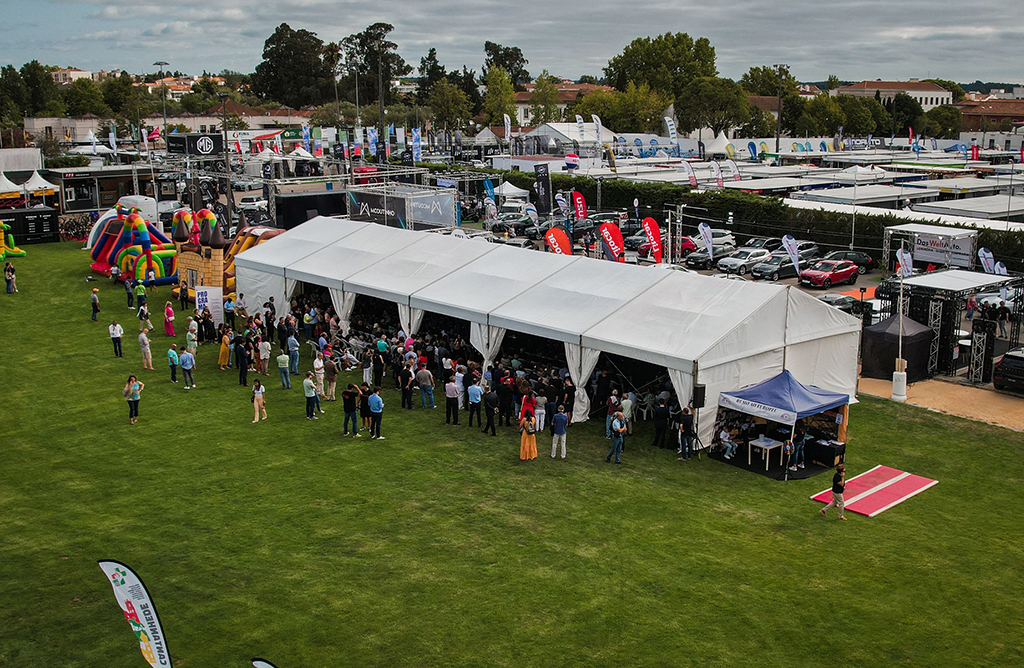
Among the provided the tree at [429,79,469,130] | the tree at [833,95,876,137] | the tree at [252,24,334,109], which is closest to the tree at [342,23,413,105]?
the tree at [252,24,334,109]

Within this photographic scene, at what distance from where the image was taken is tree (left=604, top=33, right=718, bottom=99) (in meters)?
121

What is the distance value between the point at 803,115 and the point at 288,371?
103 metres

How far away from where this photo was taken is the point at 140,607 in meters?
7.73

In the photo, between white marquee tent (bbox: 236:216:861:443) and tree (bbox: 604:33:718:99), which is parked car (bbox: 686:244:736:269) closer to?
white marquee tent (bbox: 236:216:861:443)

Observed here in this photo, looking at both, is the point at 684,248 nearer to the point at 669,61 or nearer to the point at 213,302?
the point at 213,302

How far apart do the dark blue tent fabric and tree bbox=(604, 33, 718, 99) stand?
109142 millimetres

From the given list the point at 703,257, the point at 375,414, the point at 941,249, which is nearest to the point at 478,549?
the point at 375,414

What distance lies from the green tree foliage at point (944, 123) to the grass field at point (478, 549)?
11581 centimetres

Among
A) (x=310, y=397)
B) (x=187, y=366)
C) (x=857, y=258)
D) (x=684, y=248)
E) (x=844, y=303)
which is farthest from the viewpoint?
(x=684, y=248)

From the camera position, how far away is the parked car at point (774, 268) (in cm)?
3488

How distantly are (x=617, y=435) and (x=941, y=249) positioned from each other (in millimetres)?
19376

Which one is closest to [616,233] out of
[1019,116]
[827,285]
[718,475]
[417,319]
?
[417,319]

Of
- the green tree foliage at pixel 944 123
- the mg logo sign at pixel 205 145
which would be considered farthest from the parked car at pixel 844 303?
the green tree foliage at pixel 944 123

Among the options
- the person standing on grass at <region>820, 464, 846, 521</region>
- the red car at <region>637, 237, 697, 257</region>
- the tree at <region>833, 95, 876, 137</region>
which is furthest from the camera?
the tree at <region>833, 95, 876, 137</region>
